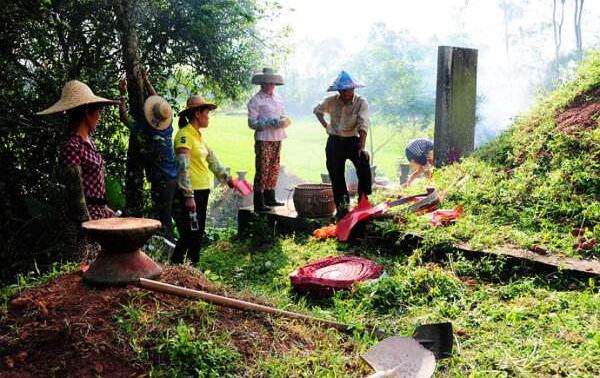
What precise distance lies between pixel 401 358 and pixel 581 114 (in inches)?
222

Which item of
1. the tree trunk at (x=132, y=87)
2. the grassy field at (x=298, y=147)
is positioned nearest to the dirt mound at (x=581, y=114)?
the tree trunk at (x=132, y=87)

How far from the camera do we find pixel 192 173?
19.5 feet

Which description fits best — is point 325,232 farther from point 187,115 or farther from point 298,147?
point 298,147

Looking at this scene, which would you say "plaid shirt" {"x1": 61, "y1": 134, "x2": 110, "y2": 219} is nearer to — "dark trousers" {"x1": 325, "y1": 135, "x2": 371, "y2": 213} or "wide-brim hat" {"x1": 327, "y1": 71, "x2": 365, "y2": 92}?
"wide-brim hat" {"x1": 327, "y1": 71, "x2": 365, "y2": 92}

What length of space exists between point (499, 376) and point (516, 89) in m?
29.4

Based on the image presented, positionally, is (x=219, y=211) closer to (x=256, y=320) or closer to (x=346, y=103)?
(x=346, y=103)

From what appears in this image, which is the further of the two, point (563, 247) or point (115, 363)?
point (563, 247)

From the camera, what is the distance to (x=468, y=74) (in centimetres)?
973

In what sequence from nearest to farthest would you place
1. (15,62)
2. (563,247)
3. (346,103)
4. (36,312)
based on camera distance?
(36,312), (563,247), (15,62), (346,103)

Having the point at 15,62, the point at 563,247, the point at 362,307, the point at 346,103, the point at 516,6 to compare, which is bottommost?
the point at 362,307

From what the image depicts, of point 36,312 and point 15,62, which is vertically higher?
point 15,62

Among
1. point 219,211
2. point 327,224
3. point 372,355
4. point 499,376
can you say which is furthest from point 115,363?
point 219,211

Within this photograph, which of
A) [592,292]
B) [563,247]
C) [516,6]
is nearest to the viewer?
[592,292]

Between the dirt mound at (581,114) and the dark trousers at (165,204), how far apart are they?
5264 millimetres
